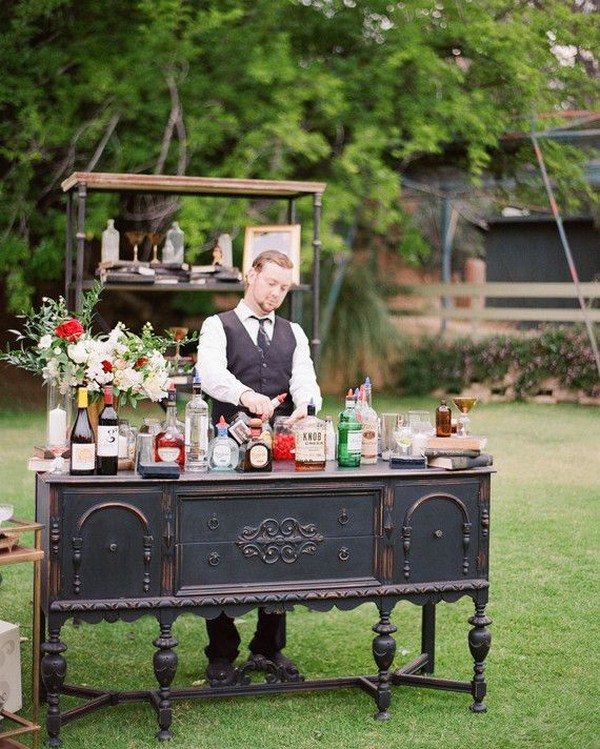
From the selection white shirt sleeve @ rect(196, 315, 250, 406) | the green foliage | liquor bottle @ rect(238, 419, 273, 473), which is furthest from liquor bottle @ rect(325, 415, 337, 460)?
the green foliage

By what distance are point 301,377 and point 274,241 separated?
319cm

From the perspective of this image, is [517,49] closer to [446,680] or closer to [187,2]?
[187,2]

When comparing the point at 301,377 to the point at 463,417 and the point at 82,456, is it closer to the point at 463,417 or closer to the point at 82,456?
the point at 463,417

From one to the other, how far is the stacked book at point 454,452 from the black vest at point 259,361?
82cm

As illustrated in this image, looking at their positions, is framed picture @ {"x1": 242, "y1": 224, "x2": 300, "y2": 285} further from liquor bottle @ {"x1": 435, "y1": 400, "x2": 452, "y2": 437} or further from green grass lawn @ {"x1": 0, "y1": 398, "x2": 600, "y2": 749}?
liquor bottle @ {"x1": 435, "y1": 400, "x2": 452, "y2": 437}

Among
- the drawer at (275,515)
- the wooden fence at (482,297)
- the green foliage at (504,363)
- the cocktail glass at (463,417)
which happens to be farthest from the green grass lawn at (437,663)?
the wooden fence at (482,297)

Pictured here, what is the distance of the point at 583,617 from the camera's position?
5.82 m

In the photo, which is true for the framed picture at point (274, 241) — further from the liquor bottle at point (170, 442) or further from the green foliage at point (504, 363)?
the green foliage at point (504, 363)

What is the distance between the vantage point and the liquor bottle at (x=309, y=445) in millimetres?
4199

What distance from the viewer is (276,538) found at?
4.14 meters

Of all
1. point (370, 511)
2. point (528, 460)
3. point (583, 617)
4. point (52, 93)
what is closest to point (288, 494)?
point (370, 511)

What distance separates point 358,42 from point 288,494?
10.6 meters

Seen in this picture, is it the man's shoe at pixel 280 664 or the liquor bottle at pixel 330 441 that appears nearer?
the liquor bottle at pixel 330 441

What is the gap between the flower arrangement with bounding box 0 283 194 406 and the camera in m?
4.17
